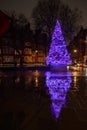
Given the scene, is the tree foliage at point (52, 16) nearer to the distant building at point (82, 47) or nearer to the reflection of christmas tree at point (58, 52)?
the reflection of christmas tree at point (58, 52)

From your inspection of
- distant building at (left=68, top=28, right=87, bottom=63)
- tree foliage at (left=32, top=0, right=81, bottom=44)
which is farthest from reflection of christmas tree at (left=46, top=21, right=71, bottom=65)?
distant building at (left=68, top=28, right=87, bottom=63)

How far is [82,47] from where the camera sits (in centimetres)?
7969

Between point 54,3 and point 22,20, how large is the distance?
712 cm

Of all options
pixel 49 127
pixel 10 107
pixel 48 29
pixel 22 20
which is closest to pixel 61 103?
pixel 10 107

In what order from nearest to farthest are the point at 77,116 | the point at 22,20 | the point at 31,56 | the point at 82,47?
the point at 77,116 → the point at 22,20 → the point at 31,56 → the point at 82,47

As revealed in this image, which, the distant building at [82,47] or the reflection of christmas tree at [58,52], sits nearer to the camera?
the reflection of christmas tree at [58,52]

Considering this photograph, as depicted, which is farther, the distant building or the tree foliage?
the distant building

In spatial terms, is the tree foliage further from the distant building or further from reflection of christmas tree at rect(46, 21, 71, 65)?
the distant building

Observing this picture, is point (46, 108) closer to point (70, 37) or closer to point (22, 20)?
point (70, 37)

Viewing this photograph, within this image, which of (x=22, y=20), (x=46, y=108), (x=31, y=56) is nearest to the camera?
(x=46, y=108)

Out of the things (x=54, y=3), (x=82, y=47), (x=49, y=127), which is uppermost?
(x=54, y=3)

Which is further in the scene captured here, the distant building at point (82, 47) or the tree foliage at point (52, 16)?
the distant building at point (82, 47)

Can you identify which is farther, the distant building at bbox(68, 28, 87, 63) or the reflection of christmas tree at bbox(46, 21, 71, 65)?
the distant building at bbox(68, 28, 87, 63)

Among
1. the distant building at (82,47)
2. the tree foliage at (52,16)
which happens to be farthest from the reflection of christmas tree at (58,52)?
the distant building at (82,47)
